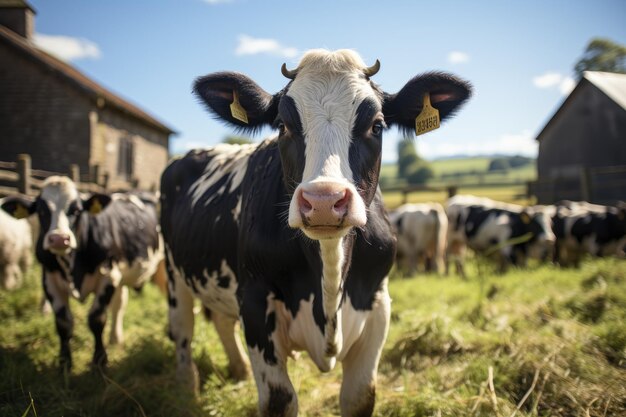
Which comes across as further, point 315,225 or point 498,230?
point 498,230

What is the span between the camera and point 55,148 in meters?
15.3

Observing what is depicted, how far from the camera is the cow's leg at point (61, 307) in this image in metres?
4.15

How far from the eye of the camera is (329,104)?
7.14ft

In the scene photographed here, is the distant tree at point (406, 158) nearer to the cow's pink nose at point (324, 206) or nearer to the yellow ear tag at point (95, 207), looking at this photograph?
the yellow ear tag at point (95, 207)

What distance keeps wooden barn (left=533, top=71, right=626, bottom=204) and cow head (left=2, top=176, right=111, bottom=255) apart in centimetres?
1640

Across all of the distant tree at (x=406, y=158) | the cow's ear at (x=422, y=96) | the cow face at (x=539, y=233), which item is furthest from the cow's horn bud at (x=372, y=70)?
the distant tree at (x=406, y=158)

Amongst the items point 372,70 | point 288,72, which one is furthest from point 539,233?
point 288,72

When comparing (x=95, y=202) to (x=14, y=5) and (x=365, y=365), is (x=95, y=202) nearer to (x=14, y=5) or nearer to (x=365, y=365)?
(x=365, y=365)

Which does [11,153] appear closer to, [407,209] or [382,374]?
[407,209]

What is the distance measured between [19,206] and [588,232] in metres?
11.4

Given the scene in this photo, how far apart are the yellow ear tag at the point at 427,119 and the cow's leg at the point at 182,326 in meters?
2.45

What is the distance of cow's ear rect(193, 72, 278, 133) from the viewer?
2.69 meters

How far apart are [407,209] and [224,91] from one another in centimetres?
1028

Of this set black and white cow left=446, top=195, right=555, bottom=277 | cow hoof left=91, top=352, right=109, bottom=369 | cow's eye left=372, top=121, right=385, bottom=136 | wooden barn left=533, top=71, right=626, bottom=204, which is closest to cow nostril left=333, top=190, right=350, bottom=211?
cow's eye left=372, top=121, right=385, bottom=136
